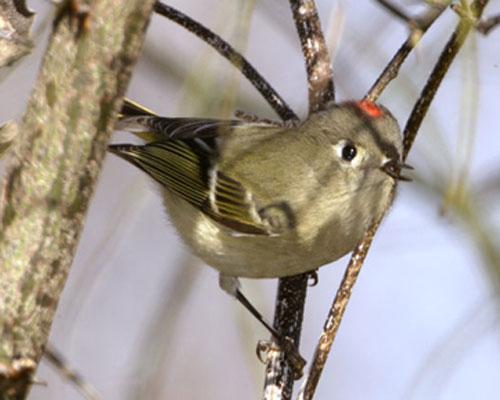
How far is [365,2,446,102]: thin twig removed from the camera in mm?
1399

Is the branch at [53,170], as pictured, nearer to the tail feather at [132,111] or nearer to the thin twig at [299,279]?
the thin twig at [299,279]

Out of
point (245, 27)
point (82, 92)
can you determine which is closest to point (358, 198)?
point (245, 27)

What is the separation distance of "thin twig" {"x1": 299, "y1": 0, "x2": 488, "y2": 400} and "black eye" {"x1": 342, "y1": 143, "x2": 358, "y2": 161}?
1.36ft

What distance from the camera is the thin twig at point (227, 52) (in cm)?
174

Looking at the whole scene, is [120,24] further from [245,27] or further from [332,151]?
[332,151]

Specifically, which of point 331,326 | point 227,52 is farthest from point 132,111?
point 331,326

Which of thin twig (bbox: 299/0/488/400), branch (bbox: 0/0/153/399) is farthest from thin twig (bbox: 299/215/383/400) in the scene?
branch (bbox: 0/0/153/399)

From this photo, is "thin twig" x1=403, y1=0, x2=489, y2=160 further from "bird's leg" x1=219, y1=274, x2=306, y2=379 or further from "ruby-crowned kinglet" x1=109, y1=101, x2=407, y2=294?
"bird's leg" x1=219, y1=274, x2=306, y2=379

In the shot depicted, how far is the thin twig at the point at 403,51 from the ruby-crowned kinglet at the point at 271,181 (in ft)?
0.16

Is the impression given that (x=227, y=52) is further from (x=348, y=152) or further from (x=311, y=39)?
(x=348, y=152)

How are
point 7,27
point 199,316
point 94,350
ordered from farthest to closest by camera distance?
point 199,316
point 94,350
point 7,27

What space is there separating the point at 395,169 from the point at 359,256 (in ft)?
1.31

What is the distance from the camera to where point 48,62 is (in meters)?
0.95

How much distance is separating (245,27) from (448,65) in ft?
1.22
